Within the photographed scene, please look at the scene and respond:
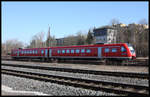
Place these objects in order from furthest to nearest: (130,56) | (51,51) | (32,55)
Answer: (32,55), (51,51), (130,56)

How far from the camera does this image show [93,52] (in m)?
28.7

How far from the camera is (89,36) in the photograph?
86.6 meters

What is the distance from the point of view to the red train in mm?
25770

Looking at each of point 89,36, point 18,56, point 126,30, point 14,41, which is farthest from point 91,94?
point 14,41

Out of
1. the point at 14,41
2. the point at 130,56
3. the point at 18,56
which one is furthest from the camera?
the point at 14,41

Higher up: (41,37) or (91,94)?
(41,37)

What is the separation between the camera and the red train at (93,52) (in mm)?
25770

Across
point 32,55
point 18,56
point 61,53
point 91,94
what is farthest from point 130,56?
point 18,56

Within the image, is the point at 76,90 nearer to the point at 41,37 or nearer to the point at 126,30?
the point at 126,30

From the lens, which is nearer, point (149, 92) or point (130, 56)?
point (149, 92)

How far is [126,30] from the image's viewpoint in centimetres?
6969

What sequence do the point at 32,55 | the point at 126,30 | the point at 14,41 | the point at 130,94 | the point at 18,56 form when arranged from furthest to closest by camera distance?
the point at 14,41 → the point at 126,30 → the point at 18,56 → the point at 32,55 → the point at 130,94

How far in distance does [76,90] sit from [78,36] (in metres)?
80.5

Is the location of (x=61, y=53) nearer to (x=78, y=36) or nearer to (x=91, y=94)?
(x=91, y=94)
